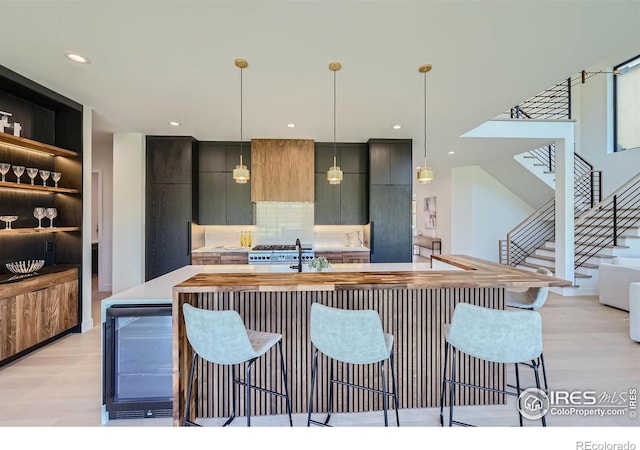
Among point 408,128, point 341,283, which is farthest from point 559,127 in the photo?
point 341,283

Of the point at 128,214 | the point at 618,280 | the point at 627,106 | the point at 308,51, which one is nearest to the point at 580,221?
the point at 618,280

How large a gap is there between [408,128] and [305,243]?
2.52 m

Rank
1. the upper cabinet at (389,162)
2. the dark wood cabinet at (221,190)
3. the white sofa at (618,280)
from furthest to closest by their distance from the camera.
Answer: the dark wood cabinet at (221,190) < the upper cabinet at (389,162) < the white sofa at (618,280)

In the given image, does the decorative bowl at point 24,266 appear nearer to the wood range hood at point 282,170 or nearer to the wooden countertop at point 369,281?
the wooden countertop at point 369,281

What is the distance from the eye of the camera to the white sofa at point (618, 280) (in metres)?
4.20

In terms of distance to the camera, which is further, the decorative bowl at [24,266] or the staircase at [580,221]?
the staircase at [580,221]

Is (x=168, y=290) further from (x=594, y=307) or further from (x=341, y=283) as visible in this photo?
(x=594, y=307)

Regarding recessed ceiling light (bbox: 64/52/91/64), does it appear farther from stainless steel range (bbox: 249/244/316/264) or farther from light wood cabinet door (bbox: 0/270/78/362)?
stainless steel range (bbox: 249/244/316/264)

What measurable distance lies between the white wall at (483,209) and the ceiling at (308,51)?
15.2 feet

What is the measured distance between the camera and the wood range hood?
474 centimetres

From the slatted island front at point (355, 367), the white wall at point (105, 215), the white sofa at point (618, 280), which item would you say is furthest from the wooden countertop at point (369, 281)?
the white wall at point (105, 215)

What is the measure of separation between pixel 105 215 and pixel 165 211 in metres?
1.86

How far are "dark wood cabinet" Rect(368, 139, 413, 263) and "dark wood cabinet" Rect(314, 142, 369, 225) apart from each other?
26 cm

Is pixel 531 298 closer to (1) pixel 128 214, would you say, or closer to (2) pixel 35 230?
(2) pixel 35 230
